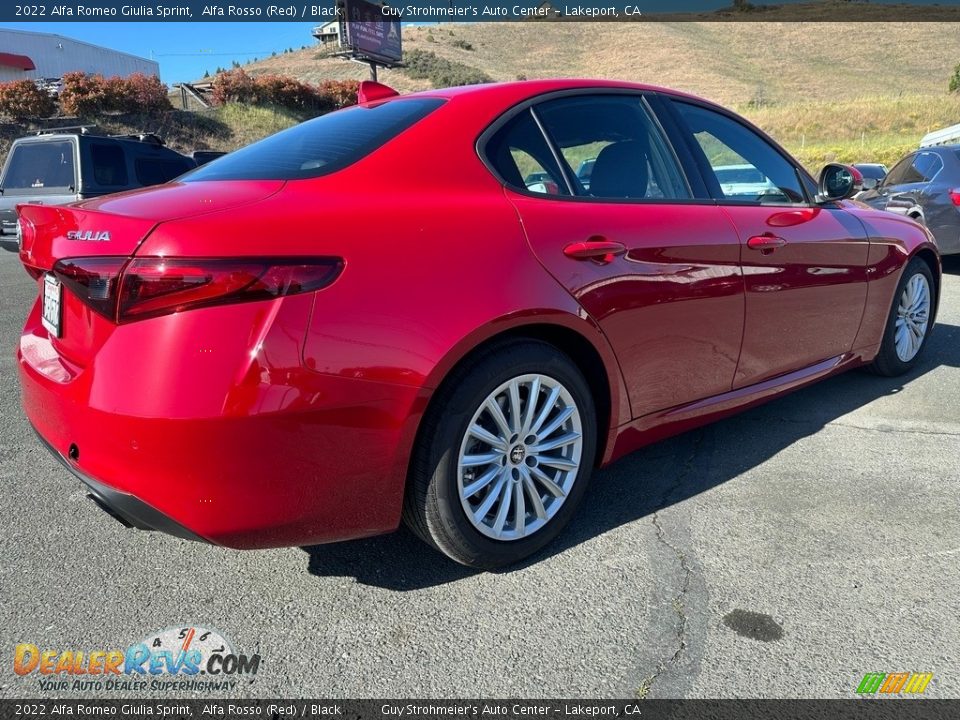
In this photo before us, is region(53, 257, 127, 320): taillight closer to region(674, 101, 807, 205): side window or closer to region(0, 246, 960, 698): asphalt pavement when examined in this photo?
region(0, 246, 960, 698): asphalt pavement

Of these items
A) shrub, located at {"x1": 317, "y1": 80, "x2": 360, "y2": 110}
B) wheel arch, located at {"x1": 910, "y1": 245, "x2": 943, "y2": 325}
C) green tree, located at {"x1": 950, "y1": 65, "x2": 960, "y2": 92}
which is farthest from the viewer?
green tree, located at {"x1": 950, "y1": 65, "x2": 960, "y2": 92}

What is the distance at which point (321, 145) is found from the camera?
2586 mm

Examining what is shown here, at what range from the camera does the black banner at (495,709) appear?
188cm

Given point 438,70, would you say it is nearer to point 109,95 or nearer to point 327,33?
point 327,33

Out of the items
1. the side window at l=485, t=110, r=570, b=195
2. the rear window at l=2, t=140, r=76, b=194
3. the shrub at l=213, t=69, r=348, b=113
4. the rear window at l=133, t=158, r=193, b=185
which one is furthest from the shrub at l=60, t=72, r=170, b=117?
the side window at l=485, t=110, r=570, b=195

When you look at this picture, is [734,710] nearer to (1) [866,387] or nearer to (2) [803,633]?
(2) [803,633]

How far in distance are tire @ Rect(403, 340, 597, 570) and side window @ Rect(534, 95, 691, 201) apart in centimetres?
78

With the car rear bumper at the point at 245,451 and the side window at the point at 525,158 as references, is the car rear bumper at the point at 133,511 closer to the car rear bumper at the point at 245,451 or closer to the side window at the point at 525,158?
the car rear bumper at the point at 245,451

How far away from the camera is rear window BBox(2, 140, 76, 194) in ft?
30.6

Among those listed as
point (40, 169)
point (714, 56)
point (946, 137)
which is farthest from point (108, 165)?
Result: point (714, 56)

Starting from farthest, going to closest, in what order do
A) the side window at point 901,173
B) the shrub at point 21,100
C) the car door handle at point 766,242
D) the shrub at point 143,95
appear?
the shrub at point 143,95
the shrub at point 21,100
the side window at point 901,173
the car door handle at point 766,242

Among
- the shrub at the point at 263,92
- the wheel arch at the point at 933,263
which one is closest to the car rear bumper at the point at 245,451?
the wheel arch at the point at 933,263

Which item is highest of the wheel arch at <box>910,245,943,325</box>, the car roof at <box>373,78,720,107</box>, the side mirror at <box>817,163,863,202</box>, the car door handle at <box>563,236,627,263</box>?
the car roof at <box>373,78,720,107</box>

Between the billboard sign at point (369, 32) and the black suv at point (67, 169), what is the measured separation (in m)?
29.0
